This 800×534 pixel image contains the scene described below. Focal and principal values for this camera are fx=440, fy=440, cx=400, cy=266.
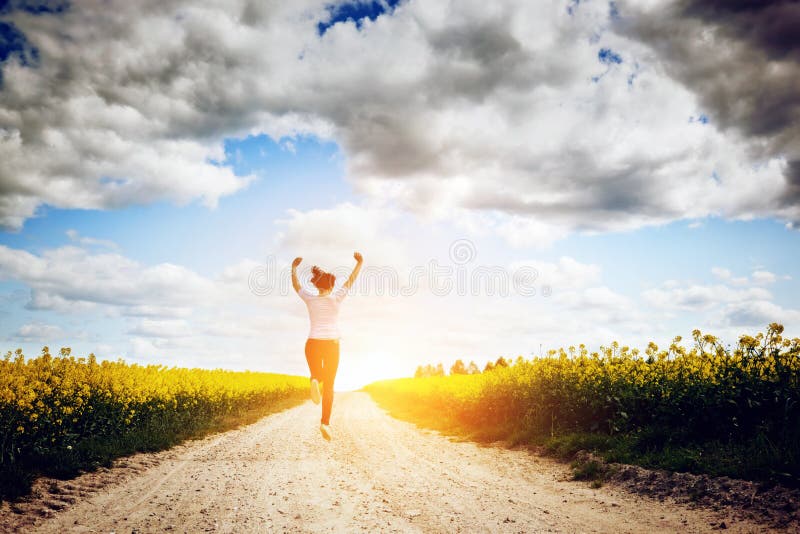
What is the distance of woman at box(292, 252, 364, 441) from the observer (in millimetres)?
7695

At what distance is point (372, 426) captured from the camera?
20250mm

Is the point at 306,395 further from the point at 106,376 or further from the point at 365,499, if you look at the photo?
the point at 365,499

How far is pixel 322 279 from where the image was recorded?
7.81 m

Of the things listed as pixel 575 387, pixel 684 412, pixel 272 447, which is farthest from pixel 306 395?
pixel 684 412

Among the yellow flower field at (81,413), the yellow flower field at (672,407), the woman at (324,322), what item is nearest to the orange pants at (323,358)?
the woman at (324,322)

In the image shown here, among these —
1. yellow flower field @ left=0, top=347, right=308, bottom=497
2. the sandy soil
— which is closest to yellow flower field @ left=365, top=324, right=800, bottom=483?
the sandy soil

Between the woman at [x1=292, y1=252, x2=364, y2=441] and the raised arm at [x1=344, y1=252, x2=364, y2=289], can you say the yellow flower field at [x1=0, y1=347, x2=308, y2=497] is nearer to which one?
the woman at [x1=292, y1=252, x2=364, y2=441]

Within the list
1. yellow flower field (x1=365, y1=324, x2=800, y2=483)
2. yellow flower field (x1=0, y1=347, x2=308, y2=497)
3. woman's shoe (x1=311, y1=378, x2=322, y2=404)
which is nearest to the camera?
yellow flower field (x1=365, y1=324, x2=800, y2=483)

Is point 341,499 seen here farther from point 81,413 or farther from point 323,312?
point 81,413

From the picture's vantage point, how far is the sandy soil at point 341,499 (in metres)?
5.87

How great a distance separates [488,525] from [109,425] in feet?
34.3

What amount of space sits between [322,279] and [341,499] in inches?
144

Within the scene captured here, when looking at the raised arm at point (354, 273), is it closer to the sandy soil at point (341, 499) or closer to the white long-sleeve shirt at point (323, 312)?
the white long-sleeve shirt at point (323, 312)

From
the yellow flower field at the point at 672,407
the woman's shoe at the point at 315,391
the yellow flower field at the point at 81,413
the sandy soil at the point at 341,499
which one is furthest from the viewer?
the yellow flower field at the point at 81,413
